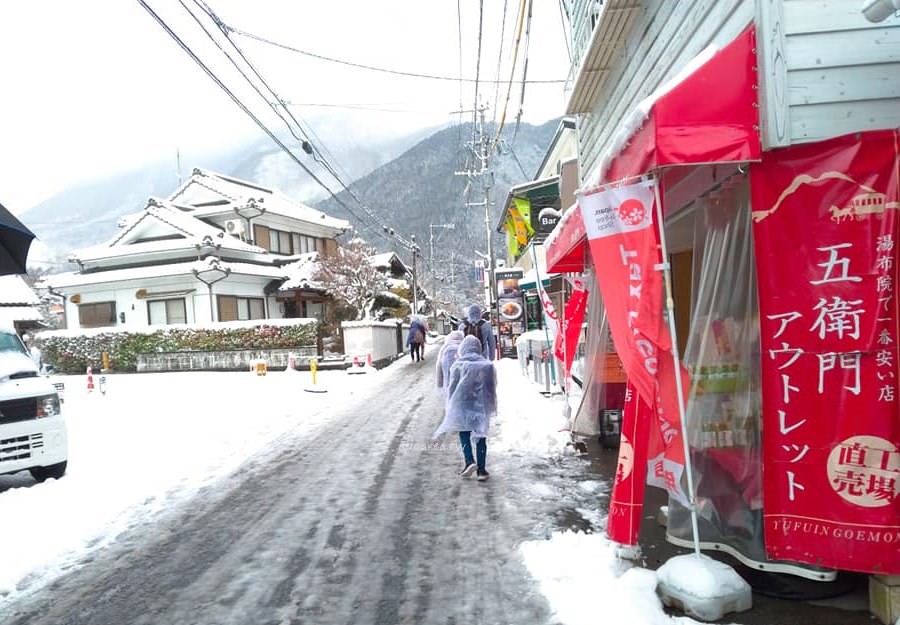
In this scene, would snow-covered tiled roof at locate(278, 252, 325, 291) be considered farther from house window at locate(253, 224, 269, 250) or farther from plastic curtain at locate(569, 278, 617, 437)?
plastic curtain at locate(569, 278, 617, 437)

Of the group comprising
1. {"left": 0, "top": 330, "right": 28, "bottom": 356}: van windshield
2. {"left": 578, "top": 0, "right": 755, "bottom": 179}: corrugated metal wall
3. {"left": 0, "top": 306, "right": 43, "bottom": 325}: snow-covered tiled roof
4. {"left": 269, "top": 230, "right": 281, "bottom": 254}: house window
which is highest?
{"left": 269, "top": 230, "right": 281, "bottom": 254}: house window

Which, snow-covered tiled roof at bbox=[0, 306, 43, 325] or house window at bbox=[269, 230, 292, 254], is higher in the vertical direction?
house window at bbox=[269, 230, 292, 254]

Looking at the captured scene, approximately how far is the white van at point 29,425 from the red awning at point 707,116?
677cm

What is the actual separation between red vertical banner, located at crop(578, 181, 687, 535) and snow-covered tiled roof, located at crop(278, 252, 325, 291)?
80.1 feet

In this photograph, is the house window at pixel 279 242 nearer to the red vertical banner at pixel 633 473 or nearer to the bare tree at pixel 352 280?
the bare tree at pixel 352 280

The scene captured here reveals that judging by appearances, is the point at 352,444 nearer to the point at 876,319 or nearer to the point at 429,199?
the point at 876,319

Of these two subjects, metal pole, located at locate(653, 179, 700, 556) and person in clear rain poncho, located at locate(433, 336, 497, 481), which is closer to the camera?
metal pole, located at locate(653, 179, 700, 556)

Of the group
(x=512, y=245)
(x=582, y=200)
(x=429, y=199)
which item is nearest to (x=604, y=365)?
(x=582, y=200)

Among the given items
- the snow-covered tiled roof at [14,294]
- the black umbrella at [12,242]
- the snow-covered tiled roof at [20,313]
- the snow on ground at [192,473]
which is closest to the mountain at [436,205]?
the snow-covered tiled roof at [14,294]

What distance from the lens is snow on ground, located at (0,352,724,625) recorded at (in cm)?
367

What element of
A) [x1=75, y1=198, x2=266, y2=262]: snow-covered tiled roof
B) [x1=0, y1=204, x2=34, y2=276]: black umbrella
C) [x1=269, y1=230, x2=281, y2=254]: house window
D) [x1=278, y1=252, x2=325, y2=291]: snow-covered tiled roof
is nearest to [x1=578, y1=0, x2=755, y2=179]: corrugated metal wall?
[x1=0, y1=204, x2=34, y2=276]: black umbrella

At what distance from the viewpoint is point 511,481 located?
609 cm

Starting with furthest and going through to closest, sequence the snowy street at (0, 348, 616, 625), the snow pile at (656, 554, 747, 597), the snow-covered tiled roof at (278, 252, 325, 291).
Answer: the snow-covered tiled roof at (278, 252, 325, 291), the snowy street at (0, 348, 616, 625), the snow pile at (656, 554, 747, 597)

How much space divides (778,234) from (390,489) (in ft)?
14.4
